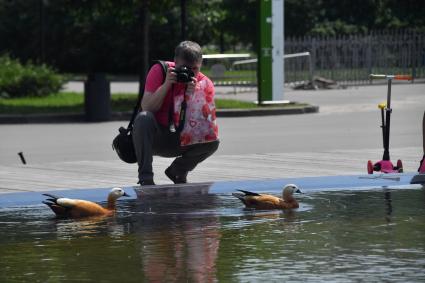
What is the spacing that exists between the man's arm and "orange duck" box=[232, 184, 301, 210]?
1.36 meters

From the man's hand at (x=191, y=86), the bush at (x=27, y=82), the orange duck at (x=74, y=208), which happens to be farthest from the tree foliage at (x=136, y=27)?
the orange duck at (x=74, y=208)

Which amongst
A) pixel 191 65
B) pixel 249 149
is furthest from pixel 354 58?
pixel 191 65

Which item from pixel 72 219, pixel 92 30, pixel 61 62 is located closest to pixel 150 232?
pixel 72 219

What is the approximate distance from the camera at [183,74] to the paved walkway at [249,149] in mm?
1719

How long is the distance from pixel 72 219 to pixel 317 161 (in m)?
5.28

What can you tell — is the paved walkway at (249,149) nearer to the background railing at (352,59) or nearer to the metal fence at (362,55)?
the background railing at (352,59)

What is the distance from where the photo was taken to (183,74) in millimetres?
9656

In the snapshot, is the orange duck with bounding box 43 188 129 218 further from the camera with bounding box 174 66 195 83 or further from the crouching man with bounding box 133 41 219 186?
the camera with bounding box 174 66 195 83

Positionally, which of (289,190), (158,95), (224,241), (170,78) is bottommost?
(224,241)

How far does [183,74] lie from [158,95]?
0.93ft

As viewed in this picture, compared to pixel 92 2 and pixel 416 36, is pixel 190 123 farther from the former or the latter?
pixel 416 36

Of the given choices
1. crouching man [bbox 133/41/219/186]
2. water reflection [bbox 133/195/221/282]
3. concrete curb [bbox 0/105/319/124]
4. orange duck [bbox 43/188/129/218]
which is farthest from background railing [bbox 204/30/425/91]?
orange duck [bbox 43/188/129/218]

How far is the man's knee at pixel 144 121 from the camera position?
9.81m

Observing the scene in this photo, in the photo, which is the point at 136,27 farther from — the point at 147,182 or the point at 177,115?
the point at 147,182
